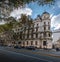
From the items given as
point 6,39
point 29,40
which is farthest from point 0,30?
point 29,40

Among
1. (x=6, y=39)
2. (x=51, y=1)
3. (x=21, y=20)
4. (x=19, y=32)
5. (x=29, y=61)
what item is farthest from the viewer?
(x=6, y=39)

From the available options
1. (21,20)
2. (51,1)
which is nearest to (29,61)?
(21,20)

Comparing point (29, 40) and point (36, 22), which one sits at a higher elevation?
point (36, 22)

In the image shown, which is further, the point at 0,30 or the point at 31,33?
the point at 0,30

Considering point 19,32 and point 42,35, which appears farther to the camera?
point 19,32

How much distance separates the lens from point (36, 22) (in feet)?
58.3

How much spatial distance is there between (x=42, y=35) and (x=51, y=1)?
308 inches

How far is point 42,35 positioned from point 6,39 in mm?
5578

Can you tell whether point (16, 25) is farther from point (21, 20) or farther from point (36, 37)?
point (36, 37)

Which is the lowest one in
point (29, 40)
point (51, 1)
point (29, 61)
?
point (29, 61)

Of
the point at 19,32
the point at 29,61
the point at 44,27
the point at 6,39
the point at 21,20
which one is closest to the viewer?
the point at 29,61

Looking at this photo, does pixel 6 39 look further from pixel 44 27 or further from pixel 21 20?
pixel 44 27

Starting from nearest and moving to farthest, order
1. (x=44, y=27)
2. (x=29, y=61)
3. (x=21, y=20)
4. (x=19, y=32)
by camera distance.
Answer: (x=29, y=61)
(x=44, y=27)
(x=21, y=20)
(x=19, y=32)

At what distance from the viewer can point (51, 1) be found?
9.82 metres
